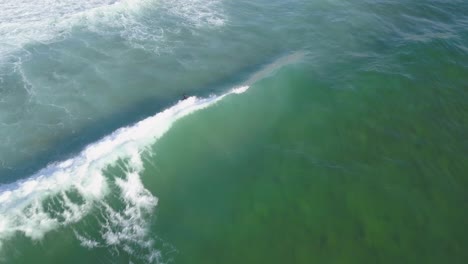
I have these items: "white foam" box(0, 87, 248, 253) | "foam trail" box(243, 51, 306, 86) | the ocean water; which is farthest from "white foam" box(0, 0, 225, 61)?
"white foam" box(0, 87, 248, 253)

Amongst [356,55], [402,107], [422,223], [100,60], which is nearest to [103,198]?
[100,60]

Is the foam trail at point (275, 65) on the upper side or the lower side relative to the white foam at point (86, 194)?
upper

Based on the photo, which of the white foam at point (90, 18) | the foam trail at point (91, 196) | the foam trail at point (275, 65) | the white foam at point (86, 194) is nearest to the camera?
the foam trail at point (91, 196)

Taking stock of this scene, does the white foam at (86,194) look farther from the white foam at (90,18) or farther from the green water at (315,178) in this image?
the white foam at (90,18)

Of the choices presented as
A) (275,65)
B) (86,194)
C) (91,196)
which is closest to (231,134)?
(275,65)

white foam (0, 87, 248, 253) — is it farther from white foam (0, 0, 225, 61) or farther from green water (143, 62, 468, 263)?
white foam (0, 0, 225, 61)

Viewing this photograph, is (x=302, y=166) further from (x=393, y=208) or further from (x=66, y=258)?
(x=66, y=258)

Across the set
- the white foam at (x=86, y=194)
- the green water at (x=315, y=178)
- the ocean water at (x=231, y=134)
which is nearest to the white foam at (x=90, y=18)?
the ocean water at (x=231, y=134)
